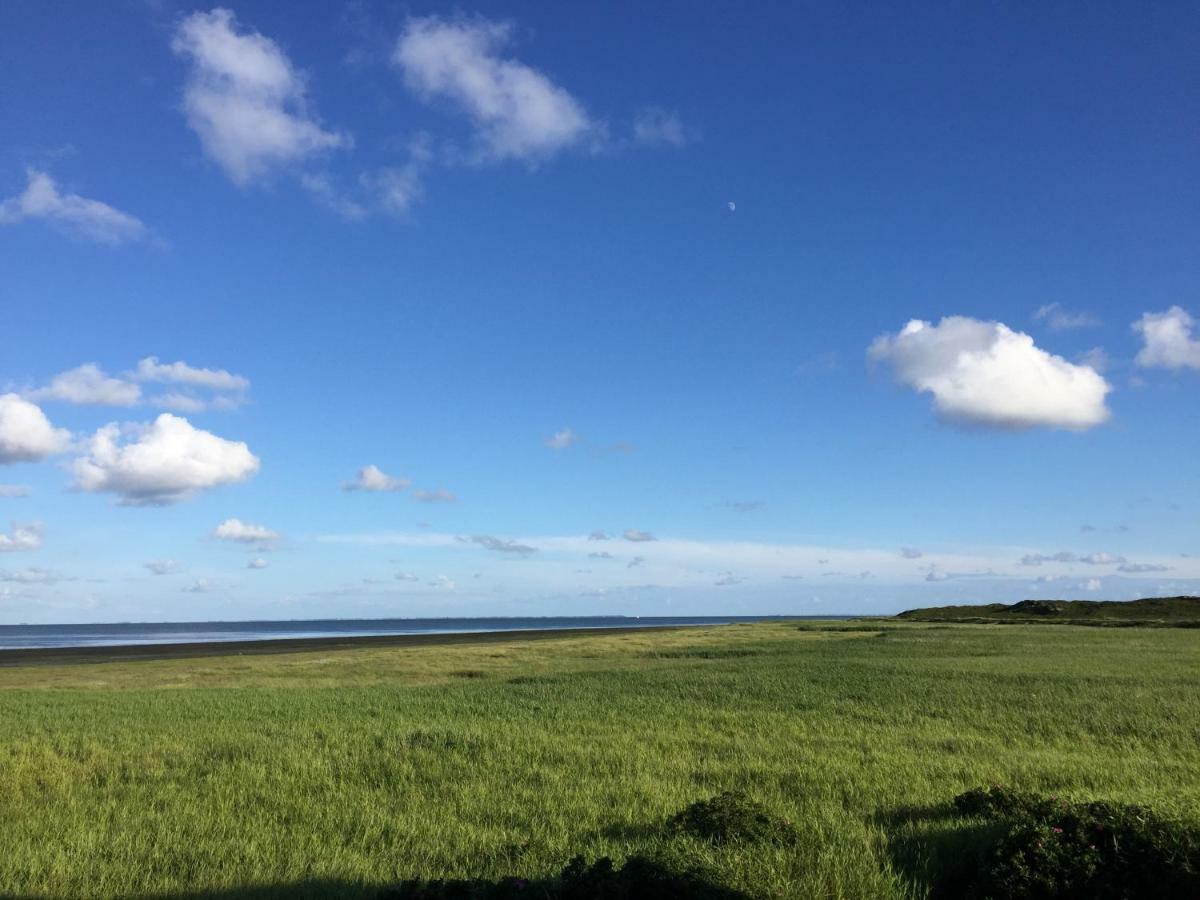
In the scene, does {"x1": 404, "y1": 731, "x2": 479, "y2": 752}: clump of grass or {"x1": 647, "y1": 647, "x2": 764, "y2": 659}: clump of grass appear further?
{"x1": 647, "y1": 647, "x2": 764, "y2": 659}: clump of grass

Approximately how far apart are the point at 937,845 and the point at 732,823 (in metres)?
2.18

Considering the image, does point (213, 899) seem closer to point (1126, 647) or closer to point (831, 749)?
point (831, 749)

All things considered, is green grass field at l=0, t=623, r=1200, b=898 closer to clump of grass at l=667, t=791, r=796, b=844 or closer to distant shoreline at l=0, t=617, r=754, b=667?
clump of grass at l=667, t=791, r=796, b=844

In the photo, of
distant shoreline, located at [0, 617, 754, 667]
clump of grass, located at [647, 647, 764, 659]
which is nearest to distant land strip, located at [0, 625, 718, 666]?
distant shoreline, located at [0, 617, 754, 667]

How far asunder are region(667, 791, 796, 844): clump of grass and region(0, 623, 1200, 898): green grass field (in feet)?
0.91

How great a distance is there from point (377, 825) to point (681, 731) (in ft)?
30.6

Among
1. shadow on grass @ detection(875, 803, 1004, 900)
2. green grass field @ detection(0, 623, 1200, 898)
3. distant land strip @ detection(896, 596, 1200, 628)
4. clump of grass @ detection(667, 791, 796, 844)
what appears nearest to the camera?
A: shadow on grass @ detection(875, 803, 1004, 900)

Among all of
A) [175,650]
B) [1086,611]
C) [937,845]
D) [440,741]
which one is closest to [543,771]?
[440,741]

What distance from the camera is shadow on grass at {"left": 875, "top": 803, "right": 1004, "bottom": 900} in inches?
300

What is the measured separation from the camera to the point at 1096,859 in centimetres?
665

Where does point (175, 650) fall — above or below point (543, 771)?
below

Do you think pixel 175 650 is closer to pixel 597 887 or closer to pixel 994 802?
pixel 994 802

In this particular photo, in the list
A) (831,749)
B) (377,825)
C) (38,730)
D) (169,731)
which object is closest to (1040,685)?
(831,749)

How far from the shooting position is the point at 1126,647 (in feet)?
147
